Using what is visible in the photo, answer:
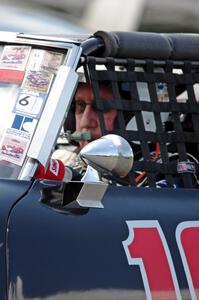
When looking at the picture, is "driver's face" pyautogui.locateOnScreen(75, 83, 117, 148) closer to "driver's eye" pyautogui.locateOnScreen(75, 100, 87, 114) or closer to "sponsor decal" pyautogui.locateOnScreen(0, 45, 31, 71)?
"driver's eye" pyautogui.locateOnScreen(75, 100, 87, 114)

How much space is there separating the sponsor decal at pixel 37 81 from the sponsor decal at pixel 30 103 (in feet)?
0.08

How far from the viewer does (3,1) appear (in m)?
10.9

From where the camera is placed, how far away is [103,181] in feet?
10.7

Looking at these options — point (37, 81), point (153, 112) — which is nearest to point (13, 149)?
point (37, 81)

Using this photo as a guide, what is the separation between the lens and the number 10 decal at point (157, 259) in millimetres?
2994

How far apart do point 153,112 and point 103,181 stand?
48 centimetres

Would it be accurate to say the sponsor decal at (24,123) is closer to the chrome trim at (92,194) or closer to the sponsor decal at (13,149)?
the sponsor decal at (13,149)

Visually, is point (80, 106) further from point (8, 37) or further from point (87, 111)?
point (8, 37)

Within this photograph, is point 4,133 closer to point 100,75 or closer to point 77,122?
point 100,75

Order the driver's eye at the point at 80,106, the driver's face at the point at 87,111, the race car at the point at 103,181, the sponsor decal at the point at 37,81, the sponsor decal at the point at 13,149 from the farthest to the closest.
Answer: the driver's eye at the point at 80,106
the driver's face at the point at 87,111
the sponsor decal at the point at 37,81
the sponsor decal at the point at 13,149
the race car at the point at 103,181

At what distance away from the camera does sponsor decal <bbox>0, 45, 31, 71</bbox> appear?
3283 millimetres

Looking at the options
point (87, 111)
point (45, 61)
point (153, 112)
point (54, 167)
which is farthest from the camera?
point (87, 111)

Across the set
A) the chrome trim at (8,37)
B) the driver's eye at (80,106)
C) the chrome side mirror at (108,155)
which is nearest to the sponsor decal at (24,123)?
the chrome side mirror at (108,155)

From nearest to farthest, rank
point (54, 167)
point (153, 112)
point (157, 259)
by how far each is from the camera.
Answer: point (157, 259) → point (54, 167) → point (153, 112)
